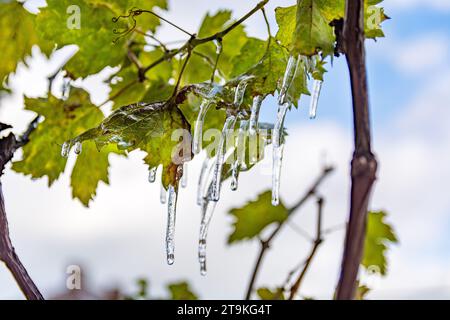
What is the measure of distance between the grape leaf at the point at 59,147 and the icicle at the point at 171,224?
0.79 ft

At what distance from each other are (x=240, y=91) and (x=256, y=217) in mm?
716

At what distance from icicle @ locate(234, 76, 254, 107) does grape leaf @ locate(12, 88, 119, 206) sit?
27cm

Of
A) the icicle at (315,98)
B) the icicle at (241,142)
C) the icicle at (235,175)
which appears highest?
the icicle at (315,98)

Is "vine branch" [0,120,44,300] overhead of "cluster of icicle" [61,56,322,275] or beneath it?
beneath

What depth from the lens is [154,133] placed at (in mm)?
629

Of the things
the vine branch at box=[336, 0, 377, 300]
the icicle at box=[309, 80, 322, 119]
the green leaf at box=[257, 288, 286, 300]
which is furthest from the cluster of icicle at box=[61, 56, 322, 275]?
the green leaf at box=[257, 288, 286, 300]

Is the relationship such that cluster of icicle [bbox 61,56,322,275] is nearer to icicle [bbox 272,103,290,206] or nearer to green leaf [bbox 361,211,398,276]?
icicle [bbox 272,103,290,206]

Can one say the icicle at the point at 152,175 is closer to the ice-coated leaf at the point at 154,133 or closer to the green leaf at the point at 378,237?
the ice-coated leaf at the point at 154,133

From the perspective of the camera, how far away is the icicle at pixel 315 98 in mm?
626

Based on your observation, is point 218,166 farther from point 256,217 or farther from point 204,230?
point 256,217

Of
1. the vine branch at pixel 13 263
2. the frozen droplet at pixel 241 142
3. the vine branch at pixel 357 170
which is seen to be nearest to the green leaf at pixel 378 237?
the frozen droplet at pixel 241 142

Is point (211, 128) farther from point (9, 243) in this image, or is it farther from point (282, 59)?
point (9, 243)

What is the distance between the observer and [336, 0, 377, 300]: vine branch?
32cm

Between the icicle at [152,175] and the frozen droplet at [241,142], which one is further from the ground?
the frozen droplet at [241,142]
